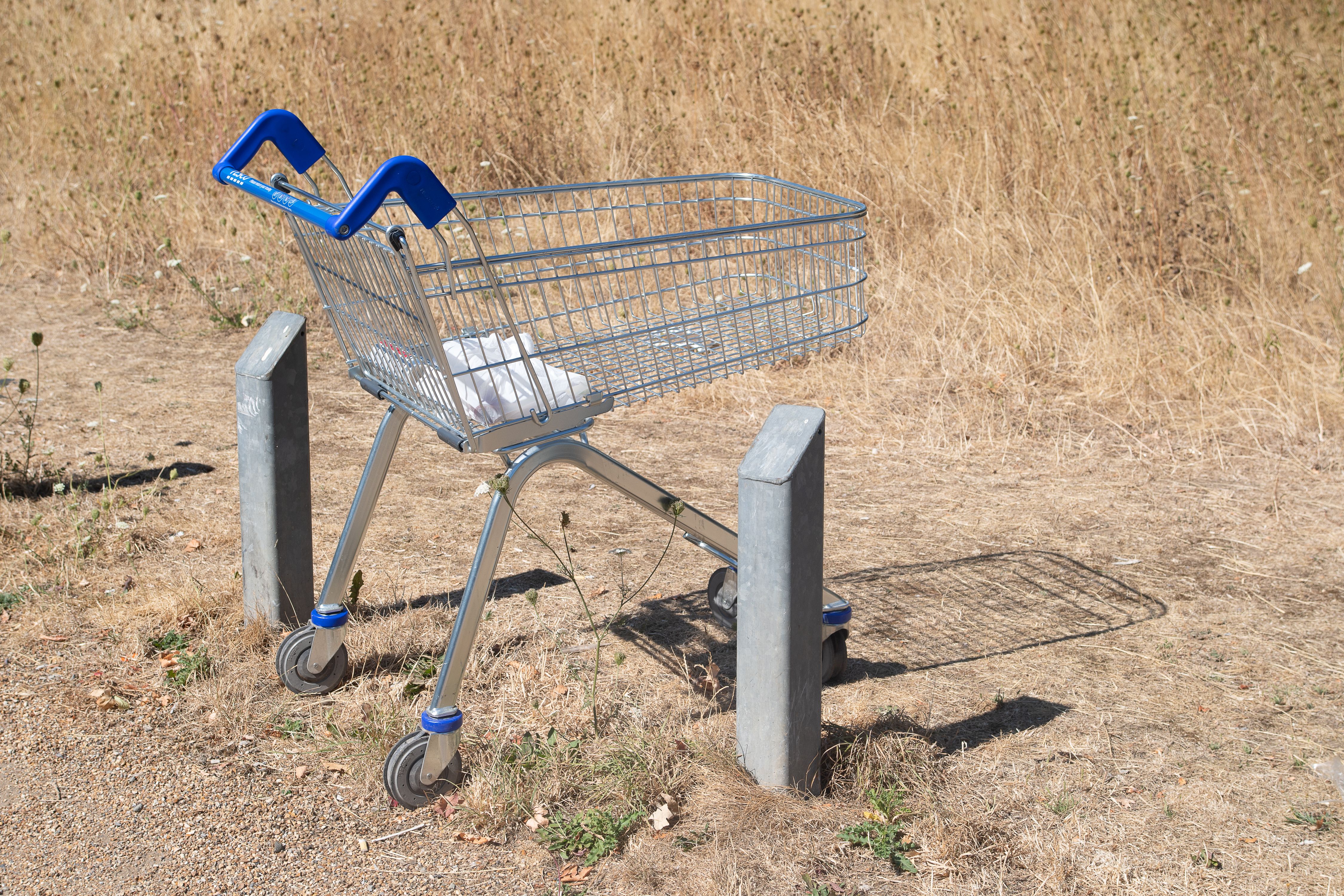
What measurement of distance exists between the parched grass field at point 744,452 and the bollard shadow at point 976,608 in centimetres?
2

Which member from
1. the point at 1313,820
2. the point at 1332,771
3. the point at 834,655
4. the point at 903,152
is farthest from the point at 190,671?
the point at 903,152

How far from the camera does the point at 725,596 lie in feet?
10.7

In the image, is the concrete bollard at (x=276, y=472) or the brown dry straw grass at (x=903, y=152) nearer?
the concrete bollard at (x=276, y=472)

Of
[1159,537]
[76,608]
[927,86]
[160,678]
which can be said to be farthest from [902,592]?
[927,86]

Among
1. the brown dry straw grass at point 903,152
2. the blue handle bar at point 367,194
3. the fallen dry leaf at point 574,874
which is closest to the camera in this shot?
the blue handle bar at point 367,194

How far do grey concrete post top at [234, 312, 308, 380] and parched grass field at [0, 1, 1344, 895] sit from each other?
0.76 m

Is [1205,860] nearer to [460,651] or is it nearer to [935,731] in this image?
[935,731]

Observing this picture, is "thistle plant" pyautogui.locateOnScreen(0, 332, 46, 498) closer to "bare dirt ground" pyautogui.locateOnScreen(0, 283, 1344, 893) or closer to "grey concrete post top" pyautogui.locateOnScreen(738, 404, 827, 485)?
"bare dirt ground" pyautogui.locateOnScreen(0, 283, 1344, 893)

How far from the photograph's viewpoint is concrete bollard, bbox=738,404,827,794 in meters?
2.29

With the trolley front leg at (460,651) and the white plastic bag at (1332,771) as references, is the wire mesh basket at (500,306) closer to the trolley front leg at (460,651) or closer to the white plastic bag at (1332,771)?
the trolley front leg at (460,651)

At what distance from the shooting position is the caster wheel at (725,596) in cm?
322

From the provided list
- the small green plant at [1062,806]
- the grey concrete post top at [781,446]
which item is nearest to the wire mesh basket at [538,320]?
the grey concrete post top at [781,446]

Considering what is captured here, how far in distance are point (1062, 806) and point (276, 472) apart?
84.6 inches

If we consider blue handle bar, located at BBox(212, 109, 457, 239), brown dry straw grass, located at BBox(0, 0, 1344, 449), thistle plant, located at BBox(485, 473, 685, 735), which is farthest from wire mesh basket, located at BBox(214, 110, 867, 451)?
brown dry straw grass, located at BBox(0, 0, 1344, 449)
